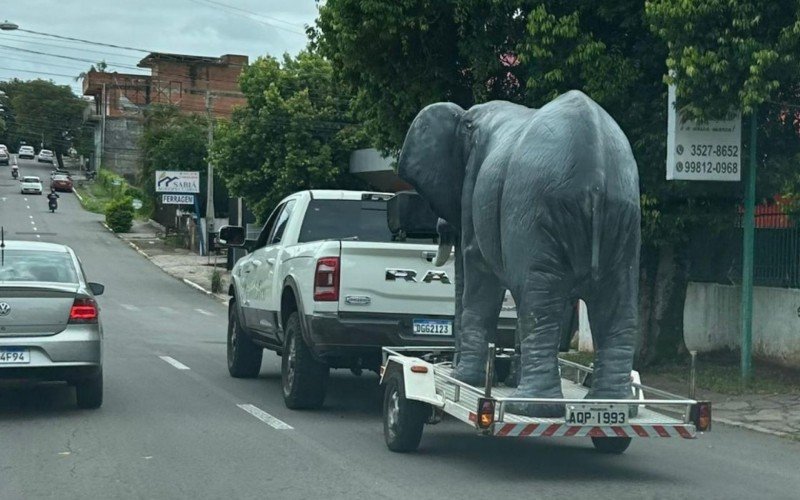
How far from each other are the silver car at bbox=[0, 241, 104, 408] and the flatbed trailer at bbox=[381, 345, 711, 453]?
296 cm

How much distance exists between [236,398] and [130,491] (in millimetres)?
4867

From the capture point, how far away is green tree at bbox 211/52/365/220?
36.0 metres

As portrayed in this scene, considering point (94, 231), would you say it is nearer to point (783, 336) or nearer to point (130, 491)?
point (783, 336)

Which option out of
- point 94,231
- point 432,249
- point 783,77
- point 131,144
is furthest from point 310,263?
point 131,144

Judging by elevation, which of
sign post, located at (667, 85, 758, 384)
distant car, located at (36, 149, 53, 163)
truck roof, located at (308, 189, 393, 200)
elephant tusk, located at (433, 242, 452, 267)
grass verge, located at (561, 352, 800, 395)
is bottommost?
grass verge, located at (561, 352, 800, 395)

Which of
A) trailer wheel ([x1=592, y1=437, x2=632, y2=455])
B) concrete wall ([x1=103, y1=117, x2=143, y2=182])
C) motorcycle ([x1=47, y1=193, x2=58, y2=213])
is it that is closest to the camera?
trailer wheel ([x1=592, y1=437, x2=632, y2=455])

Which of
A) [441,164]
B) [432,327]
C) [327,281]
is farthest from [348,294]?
[441,164]

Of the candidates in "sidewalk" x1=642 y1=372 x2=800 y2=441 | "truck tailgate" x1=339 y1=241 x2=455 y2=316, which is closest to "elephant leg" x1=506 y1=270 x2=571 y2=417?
"truck tailgate" x1=339 y1=241 x2=455 y2=316

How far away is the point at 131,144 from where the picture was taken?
99.4m

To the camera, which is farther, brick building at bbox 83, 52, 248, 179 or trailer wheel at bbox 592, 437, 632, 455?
brick building at bbox 83, 52, 248, 179

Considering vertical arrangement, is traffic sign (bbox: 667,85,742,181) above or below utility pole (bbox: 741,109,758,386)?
above

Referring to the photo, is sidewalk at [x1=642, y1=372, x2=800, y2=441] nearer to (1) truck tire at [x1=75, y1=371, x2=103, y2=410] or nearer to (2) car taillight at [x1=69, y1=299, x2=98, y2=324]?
(1) truck tire at [x1=75, y1=371, x2=103, y2=410]

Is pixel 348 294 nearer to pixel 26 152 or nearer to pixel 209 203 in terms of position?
pixel 209 203

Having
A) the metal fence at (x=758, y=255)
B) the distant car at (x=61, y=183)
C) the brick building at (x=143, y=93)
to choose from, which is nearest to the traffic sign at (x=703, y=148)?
the metal fence at (x=758, y=255)
